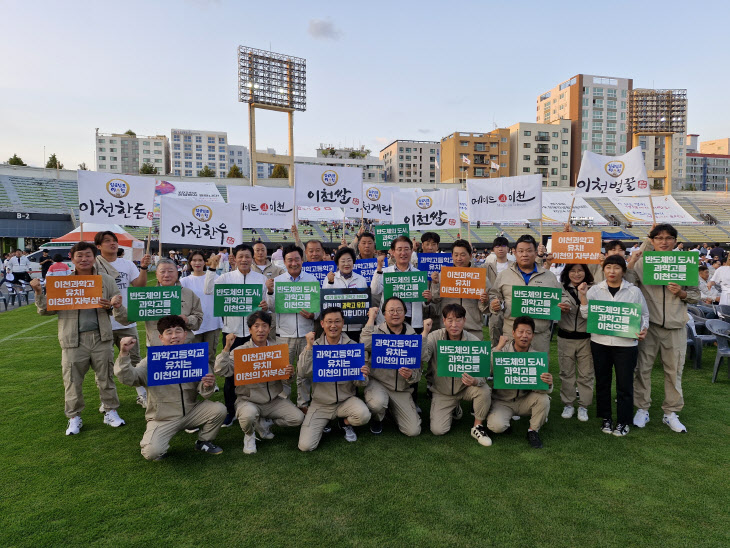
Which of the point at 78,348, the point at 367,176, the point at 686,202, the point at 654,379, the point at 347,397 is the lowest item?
the point at 654,379

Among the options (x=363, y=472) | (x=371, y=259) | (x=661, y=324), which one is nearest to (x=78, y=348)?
(x=363, y=472)

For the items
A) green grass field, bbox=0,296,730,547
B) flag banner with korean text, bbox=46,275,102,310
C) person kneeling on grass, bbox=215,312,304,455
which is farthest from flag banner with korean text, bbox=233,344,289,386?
flag banner with korean text, bbox=46,275,102,310

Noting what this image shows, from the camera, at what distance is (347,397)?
471 centimetres

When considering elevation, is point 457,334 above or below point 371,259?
below

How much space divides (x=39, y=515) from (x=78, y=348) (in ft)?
6.28

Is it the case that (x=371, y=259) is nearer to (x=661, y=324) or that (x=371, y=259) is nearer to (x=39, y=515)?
(x=661, y=324)

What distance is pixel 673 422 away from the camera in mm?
4738

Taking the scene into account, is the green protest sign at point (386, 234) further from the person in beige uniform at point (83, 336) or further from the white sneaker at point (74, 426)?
the white sneaker at point (74, 426)

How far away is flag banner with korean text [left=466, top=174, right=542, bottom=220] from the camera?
26.4ft

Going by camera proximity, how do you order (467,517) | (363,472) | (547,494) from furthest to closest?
(363,472), (547,494), (467,517)

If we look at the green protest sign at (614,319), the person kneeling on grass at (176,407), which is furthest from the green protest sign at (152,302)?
the green protest sign at (614,319)

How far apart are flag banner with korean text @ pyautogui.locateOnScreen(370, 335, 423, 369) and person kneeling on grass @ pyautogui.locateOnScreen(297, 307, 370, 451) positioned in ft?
0.64

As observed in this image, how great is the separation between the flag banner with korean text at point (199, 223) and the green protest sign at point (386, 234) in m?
2.30

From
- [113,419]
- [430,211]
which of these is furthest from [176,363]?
[430,211]
